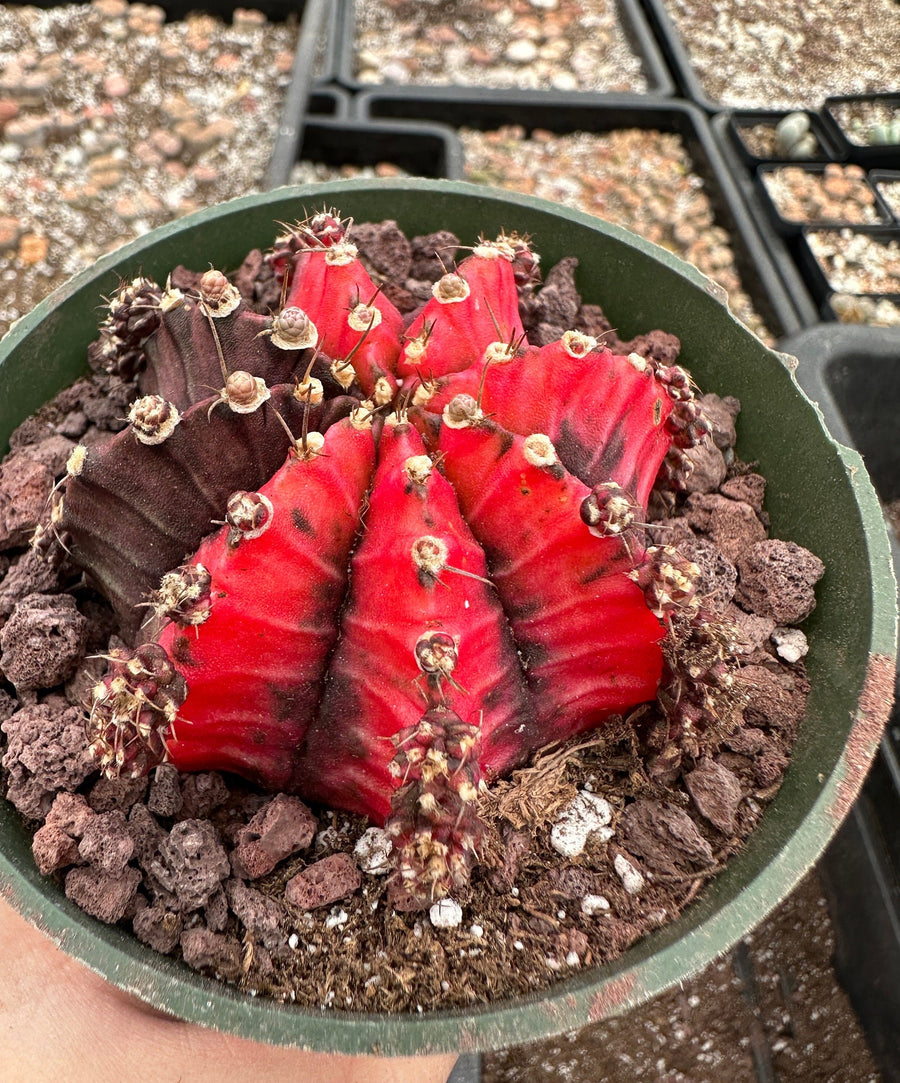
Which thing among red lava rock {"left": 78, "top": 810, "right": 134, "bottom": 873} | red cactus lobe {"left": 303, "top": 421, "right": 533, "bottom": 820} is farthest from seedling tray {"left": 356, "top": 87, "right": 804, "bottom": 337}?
red lava rock {"left": 78, "top": 810, "right": 134, "bottom": 873}

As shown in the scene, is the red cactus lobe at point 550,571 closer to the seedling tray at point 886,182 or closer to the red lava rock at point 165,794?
the red lava rock at point 165,794

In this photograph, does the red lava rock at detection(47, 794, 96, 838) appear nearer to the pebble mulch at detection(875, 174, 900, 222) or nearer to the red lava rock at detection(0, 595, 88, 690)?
the red lava rock at detection(0, 595, 88, 690)

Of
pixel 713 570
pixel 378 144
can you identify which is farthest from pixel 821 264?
pixel 713 570

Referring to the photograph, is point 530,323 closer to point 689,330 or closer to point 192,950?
point 689,330

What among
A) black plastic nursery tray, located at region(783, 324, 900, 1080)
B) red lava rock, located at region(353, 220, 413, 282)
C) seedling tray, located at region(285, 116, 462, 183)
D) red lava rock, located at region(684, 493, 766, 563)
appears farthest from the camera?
seedling tray, located at region(285, 116, 462, 183)

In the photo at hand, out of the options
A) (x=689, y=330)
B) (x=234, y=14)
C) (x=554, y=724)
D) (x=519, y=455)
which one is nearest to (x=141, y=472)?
(x=519, y=455)

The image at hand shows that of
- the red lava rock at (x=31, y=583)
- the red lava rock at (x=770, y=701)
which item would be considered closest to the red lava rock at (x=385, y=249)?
the red lava rock at (x=31, y=583)
